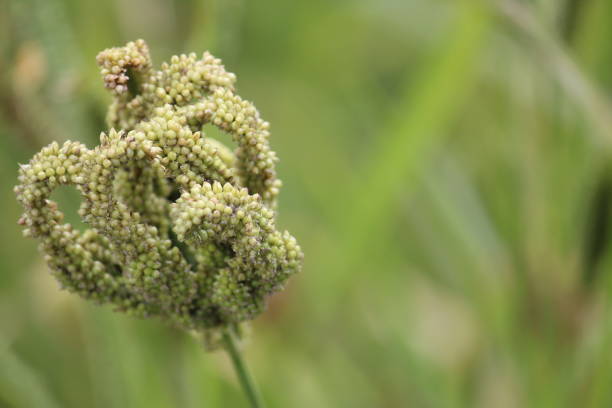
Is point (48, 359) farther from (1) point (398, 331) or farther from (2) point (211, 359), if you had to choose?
(1) point (398, 331)

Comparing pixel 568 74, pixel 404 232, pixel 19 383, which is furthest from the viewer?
pixel 404 232

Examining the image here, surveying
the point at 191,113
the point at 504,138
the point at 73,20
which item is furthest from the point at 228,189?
the point at 73,20

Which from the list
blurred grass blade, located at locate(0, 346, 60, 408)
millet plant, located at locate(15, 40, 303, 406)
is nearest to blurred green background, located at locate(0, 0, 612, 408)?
blurred grass blade, located at locate(0, 346, 60, 408)

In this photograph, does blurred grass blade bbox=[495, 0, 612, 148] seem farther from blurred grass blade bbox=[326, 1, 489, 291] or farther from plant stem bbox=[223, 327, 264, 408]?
plant stem bbox=[223, 327, 264, 408]

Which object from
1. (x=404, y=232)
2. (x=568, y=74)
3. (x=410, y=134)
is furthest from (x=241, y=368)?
(x=404, y=232)

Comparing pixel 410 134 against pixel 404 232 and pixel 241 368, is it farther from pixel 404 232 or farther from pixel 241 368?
pixel 241 368

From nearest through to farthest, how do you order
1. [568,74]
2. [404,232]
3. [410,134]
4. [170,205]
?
[170,205] → [568,74] → [410,134] → [404,232]

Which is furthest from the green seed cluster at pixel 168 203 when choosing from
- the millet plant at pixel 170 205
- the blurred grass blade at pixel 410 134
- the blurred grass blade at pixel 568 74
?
the blurred grass blade at pixel 410 134
